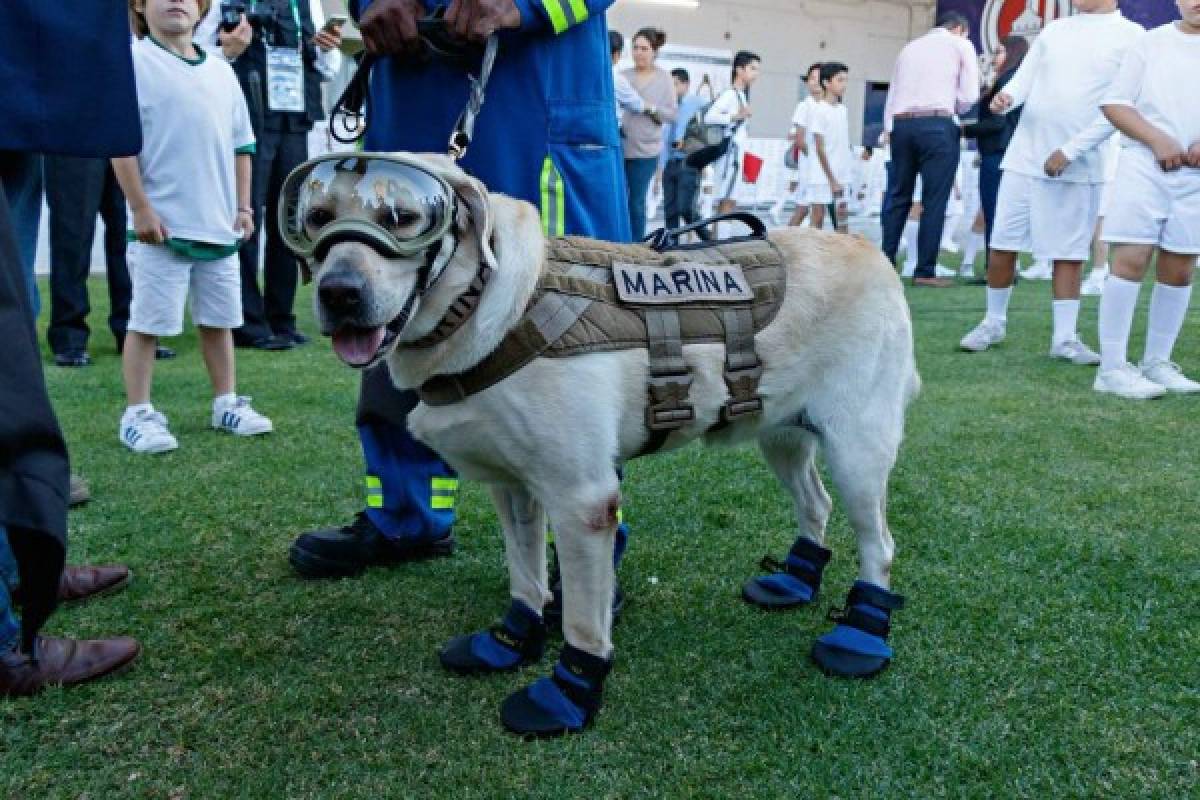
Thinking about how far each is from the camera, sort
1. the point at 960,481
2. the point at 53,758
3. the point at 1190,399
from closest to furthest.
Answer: the point at 53,758
the point at 960,481
the point at 1190,399

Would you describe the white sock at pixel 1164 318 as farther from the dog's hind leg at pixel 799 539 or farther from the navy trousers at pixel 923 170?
the navy trousers at pixel 923 170

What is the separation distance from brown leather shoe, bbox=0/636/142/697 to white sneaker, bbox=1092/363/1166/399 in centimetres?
484

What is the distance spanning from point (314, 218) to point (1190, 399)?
4821 mm

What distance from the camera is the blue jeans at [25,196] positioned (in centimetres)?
222

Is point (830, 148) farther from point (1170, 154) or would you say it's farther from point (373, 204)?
point (373, 204)

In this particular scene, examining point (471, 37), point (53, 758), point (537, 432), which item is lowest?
point (53, 758)

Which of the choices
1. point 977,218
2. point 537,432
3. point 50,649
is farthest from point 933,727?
point 977,218

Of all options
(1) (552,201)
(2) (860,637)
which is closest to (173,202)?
(1) (552,201)

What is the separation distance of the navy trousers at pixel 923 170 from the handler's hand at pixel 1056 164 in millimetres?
3137

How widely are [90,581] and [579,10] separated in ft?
6.68

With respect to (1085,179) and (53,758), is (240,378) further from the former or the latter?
(1085,179)

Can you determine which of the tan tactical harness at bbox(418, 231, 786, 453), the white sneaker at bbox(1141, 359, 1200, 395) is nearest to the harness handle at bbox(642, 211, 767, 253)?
the tan tactical harness at bbox(418, 231, 786, 453)

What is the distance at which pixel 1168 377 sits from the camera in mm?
5062

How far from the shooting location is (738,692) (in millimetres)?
2094
